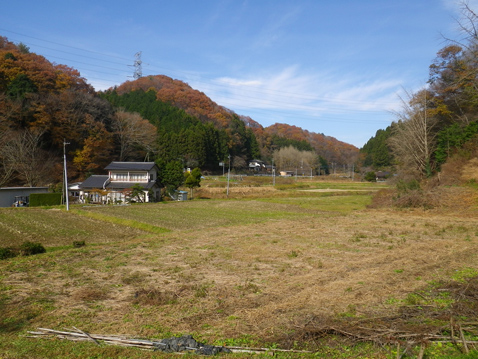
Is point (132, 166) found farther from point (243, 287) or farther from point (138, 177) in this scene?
point (243, 287)

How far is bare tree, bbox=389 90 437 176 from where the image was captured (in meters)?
36.9

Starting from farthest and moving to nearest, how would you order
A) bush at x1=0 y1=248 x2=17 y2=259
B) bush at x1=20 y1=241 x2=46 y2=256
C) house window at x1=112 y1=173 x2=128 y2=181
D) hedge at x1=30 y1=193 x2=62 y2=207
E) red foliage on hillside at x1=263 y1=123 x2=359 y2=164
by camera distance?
red foliage on hillside at x1=263 y1=123 x2=359 y2=164, house window at x1=112 y1=173 x2=128 y2=181, hedge at x1=30 y1=193 x2=62 y2=207, bush at x1=20 y1=241 x2=46 y2=256, bush at x1=0 y1=248 x2=17 y2=259

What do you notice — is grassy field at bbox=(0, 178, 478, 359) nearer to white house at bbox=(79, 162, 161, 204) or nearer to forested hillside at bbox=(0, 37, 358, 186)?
forested hillside at bbox=(0, 37, 358, 186)

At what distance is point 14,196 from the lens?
32469mm

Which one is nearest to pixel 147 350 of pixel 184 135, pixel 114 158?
pixel 114 158

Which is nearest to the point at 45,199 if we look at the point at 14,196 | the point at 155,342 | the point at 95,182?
the point at 14,196

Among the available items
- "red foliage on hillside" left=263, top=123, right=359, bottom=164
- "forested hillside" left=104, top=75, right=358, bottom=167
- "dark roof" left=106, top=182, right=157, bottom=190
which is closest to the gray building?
"dark roof" left=106, top=182, right=157, bottom=190

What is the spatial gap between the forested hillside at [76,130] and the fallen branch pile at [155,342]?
84.5ft

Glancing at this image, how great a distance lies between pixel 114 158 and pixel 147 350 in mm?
53952

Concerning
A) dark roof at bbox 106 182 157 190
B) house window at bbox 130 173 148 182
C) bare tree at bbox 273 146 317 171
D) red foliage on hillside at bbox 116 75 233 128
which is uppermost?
red foliage on hillside at bbox 116 75 233 128

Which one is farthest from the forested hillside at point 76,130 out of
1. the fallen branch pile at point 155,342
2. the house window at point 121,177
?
the fallen branch pile at point 155,342

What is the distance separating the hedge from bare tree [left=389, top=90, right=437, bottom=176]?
37.0 meters

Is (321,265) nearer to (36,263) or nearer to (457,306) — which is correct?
(457,306)

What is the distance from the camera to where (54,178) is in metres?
43.4
